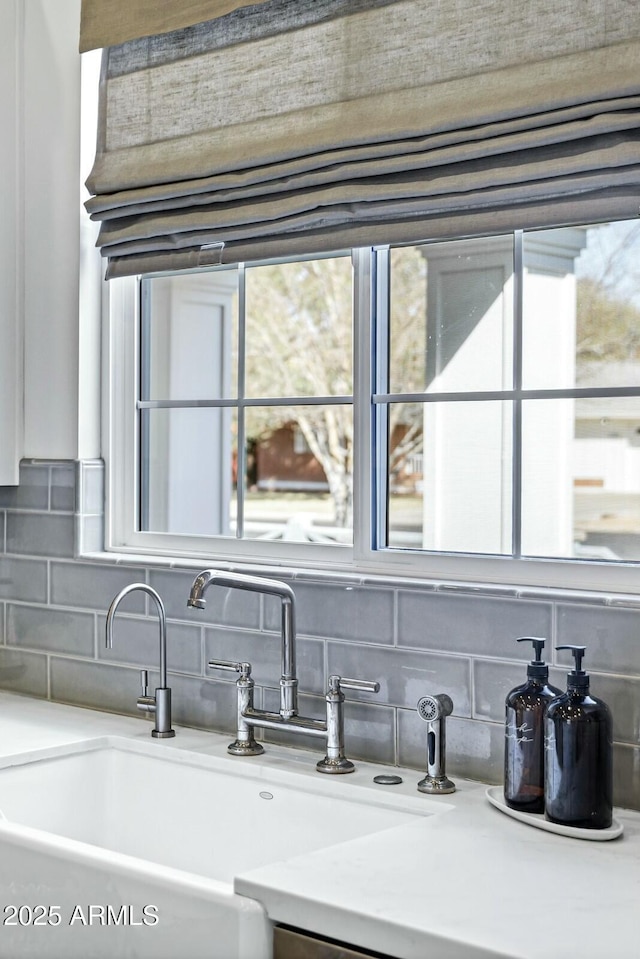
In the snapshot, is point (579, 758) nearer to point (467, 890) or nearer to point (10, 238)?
point (467, 890)

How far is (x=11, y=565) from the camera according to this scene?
2605 mm

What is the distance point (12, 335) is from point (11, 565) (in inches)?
22.2

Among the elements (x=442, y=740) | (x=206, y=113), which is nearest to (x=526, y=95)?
(x=206, y=113)

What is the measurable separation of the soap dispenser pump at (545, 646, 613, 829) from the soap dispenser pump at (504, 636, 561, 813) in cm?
6

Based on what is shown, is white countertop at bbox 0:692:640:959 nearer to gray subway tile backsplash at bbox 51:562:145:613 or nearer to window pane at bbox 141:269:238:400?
gray subway tile backsplash at bbox 51:562:145:613

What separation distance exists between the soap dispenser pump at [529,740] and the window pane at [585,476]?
4.06 metres

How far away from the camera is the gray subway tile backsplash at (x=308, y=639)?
67.5 inches

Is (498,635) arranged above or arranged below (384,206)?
below

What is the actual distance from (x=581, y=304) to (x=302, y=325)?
478 cm

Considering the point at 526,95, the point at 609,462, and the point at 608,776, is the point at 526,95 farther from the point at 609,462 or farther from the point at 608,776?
the point at 609,462

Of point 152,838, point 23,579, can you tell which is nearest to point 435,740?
point 152,838

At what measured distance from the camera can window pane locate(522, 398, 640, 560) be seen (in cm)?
616

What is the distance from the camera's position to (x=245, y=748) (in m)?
1.97

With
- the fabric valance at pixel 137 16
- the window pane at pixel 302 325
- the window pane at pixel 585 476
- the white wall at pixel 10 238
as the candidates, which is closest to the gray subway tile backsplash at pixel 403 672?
the white wall at pixel 10 238
